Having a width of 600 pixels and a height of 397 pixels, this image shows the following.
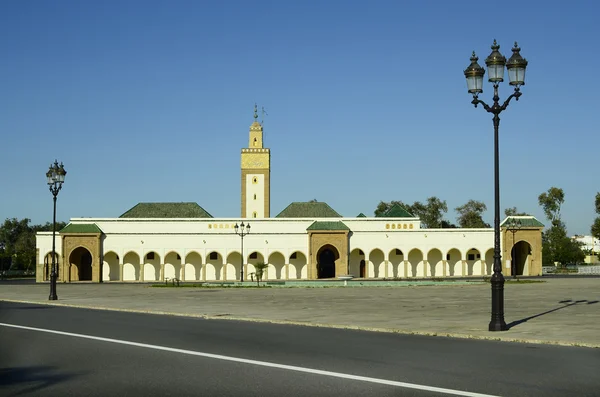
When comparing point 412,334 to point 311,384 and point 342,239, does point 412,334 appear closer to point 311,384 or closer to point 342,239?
point 311,384

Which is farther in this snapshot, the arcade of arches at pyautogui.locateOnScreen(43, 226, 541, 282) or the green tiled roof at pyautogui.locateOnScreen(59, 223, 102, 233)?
the arcade of arches at pyautogui.locateOnScreen(43, 226, 541, 282)

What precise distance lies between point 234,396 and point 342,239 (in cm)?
6261

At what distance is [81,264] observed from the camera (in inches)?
2815

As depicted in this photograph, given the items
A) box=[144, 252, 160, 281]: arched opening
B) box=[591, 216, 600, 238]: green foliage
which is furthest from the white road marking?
box=[591, 216, 600, 238]: green foliage

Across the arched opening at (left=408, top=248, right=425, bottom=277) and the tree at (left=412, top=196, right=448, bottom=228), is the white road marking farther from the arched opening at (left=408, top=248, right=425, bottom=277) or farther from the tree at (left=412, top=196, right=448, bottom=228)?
the tree at (left=412, top=196, right=448, bottom=228)

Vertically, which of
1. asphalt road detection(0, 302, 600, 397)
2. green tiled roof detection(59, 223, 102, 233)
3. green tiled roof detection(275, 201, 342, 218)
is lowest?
asphalt road detection(0, 302, 600, 397)

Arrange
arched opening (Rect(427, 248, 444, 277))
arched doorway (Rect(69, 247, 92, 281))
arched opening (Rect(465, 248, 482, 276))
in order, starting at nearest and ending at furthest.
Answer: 1. arched doorway (Rect(69, 247, 92, 281))
2. arched opening (Rect(427, 248, 444, 277))
3. arched opening (Rect(465, 248, 482, 276))

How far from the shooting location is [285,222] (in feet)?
240

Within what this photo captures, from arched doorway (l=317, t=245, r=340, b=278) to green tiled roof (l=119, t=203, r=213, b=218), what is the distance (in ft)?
42.6

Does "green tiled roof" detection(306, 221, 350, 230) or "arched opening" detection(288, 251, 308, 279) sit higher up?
"green tiled roof" detection(306, 221, 350, 230)

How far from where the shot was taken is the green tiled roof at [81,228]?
68.8m

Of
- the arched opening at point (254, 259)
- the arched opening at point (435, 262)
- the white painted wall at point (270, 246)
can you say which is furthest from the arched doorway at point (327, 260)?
the arched opening at point (435, 262)

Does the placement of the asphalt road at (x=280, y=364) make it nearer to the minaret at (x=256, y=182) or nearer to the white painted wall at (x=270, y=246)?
the white painted wall at (x=270, y=246)

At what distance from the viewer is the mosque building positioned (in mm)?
70562
